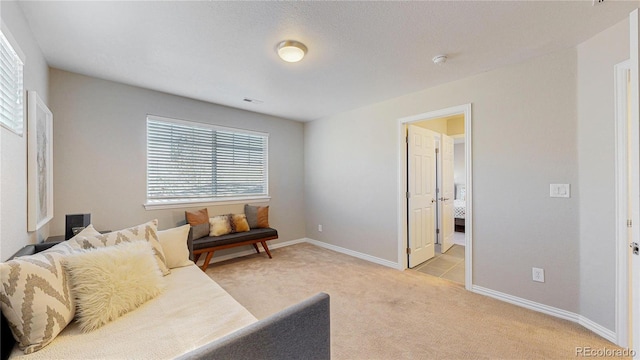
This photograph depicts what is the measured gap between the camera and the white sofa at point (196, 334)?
82cm

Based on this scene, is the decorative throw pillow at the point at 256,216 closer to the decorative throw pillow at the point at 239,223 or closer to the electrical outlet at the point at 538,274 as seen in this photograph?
the decorative throw pillow at the point at 239,223

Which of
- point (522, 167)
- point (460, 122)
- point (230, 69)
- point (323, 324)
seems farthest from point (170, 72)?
point (460, 122)

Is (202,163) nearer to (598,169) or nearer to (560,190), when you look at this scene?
(560,190)

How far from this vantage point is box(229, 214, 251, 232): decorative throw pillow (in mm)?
3590

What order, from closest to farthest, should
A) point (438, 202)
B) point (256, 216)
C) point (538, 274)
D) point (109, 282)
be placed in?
point (109, 282)
point (538, 274)
point (256, 216)
point (438, 202)

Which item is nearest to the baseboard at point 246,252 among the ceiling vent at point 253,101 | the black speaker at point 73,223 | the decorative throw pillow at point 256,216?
the decorative throw pillow at point 256,216

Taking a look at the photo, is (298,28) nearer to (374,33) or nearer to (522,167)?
(374,33)

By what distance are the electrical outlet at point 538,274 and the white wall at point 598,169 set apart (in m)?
0.25

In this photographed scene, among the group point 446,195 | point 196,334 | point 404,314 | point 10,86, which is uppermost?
point 10,86

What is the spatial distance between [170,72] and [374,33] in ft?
6.94

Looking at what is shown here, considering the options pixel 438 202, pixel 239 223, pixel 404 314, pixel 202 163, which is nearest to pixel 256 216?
pixel 239 223

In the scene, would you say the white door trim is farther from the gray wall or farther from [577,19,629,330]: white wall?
the gray wall

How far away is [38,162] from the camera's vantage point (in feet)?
6.35

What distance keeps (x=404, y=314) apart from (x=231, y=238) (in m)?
2.30
